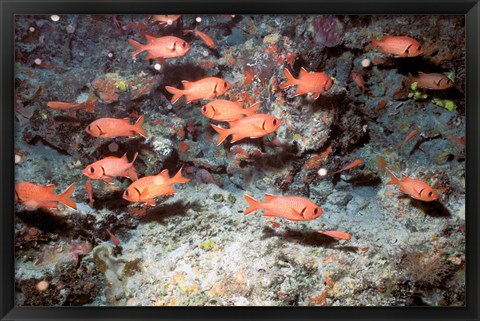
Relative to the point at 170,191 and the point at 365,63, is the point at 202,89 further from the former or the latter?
the point at 365,63

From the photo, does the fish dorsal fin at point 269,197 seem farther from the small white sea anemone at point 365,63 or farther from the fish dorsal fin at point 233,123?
the small white sea anemone at point 365,63

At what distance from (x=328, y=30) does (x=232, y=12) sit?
2.73ft

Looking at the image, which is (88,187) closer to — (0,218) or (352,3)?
(0,218)

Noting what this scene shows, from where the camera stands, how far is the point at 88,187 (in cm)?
248

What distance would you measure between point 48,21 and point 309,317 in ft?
10.9

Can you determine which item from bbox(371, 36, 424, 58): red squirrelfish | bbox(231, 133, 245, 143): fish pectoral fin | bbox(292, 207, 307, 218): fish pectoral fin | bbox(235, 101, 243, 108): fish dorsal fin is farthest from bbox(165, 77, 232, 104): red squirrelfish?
bbox(371, 36, 424, 58): red squirrelfish

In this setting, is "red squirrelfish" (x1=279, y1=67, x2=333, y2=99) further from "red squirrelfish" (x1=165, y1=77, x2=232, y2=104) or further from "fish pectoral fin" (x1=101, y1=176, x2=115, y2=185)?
"fish pectoral fin" (x1=101, y1=176, x2=115, y2=185)

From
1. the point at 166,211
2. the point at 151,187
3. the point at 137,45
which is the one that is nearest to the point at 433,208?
the point at 166,211

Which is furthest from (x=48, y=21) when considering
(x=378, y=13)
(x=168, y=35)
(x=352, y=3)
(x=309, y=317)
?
(x=309, y=317)

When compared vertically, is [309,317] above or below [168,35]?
below

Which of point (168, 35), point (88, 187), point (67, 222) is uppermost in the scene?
point (168, 35)

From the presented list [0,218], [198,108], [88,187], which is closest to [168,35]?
[198,108]

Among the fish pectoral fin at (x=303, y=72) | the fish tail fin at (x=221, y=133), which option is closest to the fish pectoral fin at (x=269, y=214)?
the fish tail fin at (x=221, y=133)

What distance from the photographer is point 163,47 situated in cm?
243
